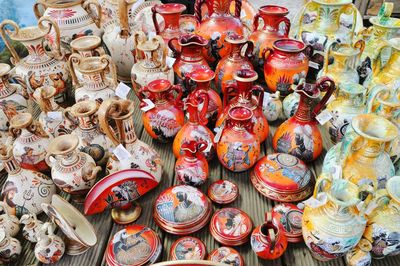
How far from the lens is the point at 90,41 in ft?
7.34

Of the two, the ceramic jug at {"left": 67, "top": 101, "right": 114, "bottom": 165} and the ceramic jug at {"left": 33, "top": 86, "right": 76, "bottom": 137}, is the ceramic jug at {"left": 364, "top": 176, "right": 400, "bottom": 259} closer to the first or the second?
the ceramic jug at {"left": 67, "top": 101, "right": 114, "bottom": 165}

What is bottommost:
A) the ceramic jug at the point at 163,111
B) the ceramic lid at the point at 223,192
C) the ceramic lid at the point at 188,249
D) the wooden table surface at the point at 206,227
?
the wooden table surface at the point at 206,227

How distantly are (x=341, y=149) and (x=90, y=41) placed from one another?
1.71 meters

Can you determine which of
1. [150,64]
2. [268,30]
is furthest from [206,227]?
A: [268,30]

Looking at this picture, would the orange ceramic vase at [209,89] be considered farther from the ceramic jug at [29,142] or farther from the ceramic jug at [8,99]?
the ceramic jug at [8,99]

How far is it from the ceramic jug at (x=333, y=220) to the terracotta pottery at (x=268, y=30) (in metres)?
1.46

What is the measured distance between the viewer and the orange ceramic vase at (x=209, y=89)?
6.79ft

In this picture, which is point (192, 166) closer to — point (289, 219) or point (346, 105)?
point (289, 219)

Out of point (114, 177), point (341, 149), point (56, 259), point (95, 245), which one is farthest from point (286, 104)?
point (56, 259)

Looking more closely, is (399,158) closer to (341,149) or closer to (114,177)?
(341,149)

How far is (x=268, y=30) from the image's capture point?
2605mm

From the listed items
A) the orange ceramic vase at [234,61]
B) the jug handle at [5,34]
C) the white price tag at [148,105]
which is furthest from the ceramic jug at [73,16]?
the orange ceramic vase at [234,61]

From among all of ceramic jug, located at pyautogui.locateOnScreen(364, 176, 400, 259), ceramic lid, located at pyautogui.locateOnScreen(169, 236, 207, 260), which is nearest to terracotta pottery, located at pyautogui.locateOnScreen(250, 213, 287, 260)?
ceramic lid, located at pyautogui.locateOnScreen(169, 236, 207, 260)

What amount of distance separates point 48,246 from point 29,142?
61 centimetres
